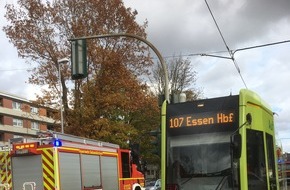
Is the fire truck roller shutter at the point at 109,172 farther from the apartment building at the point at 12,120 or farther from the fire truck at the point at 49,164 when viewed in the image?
the apartment building at the point at 12,120

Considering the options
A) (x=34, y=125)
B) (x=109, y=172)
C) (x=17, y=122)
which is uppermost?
(x=17, y=122)

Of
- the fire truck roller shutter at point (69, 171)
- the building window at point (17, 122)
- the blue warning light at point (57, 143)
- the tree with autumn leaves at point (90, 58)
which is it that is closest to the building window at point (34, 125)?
the building window at point (17, 122)

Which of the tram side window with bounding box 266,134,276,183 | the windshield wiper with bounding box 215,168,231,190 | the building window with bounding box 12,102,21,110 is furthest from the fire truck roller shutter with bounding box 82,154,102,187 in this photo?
the building window with bounding box 12,102,21,110

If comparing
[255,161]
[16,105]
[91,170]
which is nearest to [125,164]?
[91,170]

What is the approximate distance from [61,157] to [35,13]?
15.6 meters

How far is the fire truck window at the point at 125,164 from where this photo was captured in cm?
2247

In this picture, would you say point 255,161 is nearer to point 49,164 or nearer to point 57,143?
point 57,143

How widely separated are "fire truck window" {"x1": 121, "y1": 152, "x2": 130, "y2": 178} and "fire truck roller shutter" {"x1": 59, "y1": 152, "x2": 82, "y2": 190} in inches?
181

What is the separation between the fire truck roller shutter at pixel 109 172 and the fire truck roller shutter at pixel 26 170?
3.86m

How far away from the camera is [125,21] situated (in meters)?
30.2

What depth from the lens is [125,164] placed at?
2269 centimetres

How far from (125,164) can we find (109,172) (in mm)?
1906

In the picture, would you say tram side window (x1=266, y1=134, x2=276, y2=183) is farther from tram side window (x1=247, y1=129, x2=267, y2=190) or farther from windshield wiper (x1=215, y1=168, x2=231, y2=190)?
windshield wiper (x1=215, y1=168, x2=231, y2=190)

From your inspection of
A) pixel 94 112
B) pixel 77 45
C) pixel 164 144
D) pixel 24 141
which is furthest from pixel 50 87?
pixel 164 144
